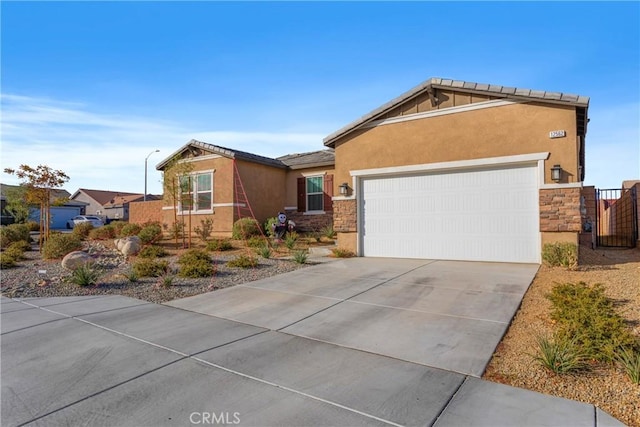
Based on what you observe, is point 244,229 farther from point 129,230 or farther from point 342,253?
point 129,230

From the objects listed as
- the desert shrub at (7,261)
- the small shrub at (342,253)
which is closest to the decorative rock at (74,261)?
the desert shrub at (7,261)

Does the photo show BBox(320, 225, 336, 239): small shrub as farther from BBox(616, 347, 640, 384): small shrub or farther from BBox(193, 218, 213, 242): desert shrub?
BBox(616, 347, 640, 384): small shrub

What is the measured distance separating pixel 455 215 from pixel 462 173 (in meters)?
1.24

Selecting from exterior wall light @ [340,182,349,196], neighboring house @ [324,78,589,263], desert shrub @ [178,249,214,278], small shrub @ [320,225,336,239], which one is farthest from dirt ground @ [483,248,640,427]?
small shrub @ [320,225,336,239]

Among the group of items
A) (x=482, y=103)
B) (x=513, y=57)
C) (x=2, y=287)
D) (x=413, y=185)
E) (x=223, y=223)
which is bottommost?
(x=2, y=287)

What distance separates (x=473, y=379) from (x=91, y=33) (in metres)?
11.4

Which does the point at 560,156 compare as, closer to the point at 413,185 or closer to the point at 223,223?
the point at 413,185

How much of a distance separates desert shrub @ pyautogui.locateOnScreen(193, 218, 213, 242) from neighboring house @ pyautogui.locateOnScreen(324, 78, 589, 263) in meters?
7.39

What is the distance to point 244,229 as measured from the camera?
49.5ft

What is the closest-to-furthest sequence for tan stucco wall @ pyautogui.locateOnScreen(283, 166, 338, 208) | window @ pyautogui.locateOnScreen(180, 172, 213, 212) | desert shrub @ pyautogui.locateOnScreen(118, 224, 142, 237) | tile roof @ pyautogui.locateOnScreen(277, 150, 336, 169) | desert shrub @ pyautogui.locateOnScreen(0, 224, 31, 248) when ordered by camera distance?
desert shrub @ pyautogui.locateOnScreen(0, 224, 31, 248) → desert shrub @ pyautogui.locateOnScreen(118, 224, 142, 237) → window @ pyautogui.locateOnScreen(180, 172, 213, 212) → tile roof @ pyautogui.locateOnScreen(277, 150, 336, 169) → tan stucco wall @ pyautogui.locateOnScreen(283, 166, 338, 208)

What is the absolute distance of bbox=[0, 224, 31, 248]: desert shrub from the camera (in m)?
14.1

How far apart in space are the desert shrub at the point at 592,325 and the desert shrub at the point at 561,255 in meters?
4.21

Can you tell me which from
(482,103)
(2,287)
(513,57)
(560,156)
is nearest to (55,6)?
(2,287)

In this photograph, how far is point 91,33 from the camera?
9148 millimetres
